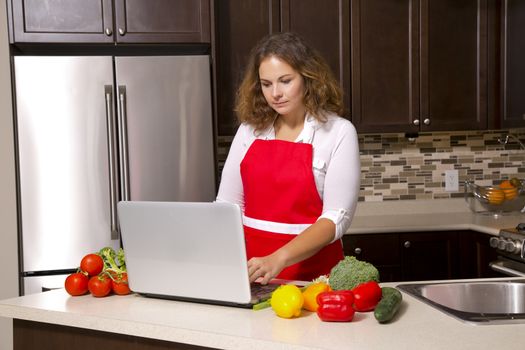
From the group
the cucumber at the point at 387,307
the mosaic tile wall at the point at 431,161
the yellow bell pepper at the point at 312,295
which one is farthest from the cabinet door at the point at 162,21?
the cucumber at the point at 387,307

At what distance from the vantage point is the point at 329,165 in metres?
2.51

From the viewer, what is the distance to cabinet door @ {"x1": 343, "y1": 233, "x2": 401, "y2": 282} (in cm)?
385

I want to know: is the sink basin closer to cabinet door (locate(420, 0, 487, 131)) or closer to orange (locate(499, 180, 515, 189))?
cabinet door (locate(420, 0, 487, 131))

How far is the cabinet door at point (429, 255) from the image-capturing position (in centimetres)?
390

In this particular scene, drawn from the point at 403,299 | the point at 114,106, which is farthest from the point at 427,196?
the point at 403,299

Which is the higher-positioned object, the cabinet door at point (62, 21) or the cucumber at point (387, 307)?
the cabinet door at point (62, 21)

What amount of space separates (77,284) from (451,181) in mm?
2946

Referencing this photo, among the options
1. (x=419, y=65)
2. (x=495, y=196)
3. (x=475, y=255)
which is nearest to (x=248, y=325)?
(x=475, y=255)

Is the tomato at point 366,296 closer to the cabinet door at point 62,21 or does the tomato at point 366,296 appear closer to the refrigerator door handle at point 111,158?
the refrigerator door handle at point 111,158

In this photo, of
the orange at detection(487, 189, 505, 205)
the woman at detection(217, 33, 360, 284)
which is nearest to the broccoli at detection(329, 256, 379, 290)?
the woman at detection(217, 33, 360, 284)

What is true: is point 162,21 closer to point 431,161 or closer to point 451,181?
point 431,161

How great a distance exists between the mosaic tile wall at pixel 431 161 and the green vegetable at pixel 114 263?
2500 millimetres

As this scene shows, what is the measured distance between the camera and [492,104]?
4250 mm

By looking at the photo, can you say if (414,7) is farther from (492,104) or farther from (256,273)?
(256,273)
